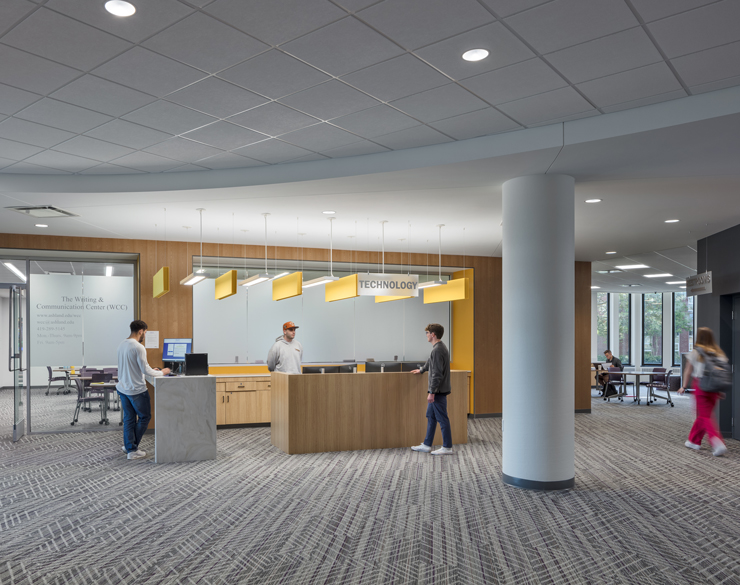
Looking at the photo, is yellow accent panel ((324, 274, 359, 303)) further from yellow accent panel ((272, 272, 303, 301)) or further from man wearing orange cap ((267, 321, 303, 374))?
man wearing orange cap ((267, 321, 303, 374))

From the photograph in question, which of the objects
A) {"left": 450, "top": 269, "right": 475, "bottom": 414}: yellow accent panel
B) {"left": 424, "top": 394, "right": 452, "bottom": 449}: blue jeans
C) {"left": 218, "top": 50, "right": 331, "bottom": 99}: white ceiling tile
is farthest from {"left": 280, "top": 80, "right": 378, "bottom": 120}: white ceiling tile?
{"left": 450, "top": 269, "right": 475, "bottom": 414}: yellow accent panel

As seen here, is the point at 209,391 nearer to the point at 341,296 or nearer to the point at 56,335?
the point at 341,296

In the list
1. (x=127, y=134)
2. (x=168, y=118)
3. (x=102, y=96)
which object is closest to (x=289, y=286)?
(x=127, y=134)

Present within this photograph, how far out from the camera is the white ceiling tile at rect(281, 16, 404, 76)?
3.52 metres

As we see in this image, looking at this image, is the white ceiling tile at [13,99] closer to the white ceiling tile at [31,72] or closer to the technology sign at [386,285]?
the white ceiling tile at [31,72]

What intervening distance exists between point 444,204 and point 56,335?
6954mm

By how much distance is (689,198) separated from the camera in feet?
23.3

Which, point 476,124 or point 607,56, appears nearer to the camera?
point 607,56

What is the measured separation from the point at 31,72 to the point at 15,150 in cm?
216

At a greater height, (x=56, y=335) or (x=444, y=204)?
(x=444, y=204)

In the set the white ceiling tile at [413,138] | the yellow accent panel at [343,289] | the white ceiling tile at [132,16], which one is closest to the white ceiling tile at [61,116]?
the white ceiling tile at [132,16]

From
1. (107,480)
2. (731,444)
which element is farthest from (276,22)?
(731,444)

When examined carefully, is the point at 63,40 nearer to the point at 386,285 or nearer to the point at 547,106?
the point at 547,106

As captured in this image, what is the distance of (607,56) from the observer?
12.5 ft
